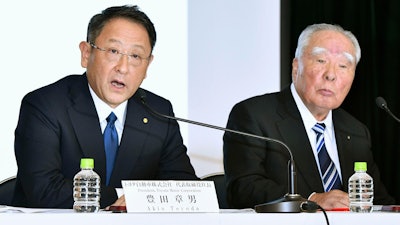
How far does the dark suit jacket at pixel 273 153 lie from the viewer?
11.5 feet

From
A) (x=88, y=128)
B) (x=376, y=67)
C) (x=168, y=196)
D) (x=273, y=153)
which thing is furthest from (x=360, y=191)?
(x=376, y=67)

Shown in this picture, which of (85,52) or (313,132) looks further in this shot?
(313,132)

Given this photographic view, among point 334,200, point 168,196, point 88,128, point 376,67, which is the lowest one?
point 334,200

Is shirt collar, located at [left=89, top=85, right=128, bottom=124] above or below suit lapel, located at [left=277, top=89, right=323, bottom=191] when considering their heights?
above

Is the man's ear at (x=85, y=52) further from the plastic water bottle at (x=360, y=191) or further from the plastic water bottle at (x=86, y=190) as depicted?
the plastic water bottle at (x=360, y=191)

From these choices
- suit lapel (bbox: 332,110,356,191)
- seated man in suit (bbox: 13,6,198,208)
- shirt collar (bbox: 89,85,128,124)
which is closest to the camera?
seated man in suit (bbox: 13,6,198,208)

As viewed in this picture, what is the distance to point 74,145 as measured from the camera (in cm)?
346

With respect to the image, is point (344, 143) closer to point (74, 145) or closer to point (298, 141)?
point (298, 141)

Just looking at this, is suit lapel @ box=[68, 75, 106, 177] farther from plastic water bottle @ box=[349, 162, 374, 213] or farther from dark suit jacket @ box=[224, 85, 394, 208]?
plastic water bottle @ box=[349, 162, 374, 213]

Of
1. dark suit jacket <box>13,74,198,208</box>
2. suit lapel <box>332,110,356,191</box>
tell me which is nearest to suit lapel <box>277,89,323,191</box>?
suit lapel <box>332,110,356,191</box>

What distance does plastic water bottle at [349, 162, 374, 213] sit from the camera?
113 inches

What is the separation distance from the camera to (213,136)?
4824mm

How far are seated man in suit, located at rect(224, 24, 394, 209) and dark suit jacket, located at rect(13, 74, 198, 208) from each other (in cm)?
28

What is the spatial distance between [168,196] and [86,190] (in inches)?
16.3
